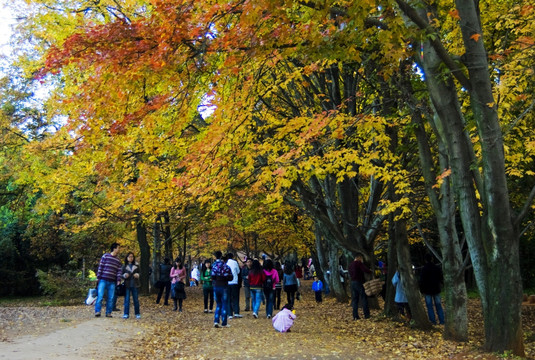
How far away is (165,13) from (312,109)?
26.8ft

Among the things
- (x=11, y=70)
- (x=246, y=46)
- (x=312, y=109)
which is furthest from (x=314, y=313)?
(x=11, y=70)

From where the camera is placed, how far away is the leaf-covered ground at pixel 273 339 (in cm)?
831

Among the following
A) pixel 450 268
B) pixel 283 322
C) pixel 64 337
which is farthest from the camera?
pixel 283 322

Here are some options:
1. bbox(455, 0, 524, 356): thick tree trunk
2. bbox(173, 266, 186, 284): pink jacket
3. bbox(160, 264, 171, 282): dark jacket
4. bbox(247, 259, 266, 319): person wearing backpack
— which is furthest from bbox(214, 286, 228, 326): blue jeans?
bbox(455, 0, 524, 356): thick tree trunk

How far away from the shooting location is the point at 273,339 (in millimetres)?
9992

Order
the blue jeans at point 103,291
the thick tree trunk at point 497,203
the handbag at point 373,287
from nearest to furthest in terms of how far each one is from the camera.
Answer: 1. the thick tree trunk at point 497,203
2. the blue jeans at point 103,291
3. the handbag at point 373,287

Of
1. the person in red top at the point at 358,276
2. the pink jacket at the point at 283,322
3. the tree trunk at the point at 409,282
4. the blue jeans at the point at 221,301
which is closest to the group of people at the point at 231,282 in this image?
the blue jeans at the point at 221,301

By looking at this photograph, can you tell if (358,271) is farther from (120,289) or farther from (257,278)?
(120,289)

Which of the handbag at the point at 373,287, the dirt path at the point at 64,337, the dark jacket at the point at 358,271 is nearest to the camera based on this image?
the dirt path at the point at 64,337

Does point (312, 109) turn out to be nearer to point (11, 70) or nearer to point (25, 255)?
point (11, 70)

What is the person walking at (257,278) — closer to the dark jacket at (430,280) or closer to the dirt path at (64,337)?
the dirt path at (64,337)

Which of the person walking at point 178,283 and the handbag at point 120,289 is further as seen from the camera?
the person walking at point 178,283

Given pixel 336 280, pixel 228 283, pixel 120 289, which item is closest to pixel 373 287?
pixel 228 283

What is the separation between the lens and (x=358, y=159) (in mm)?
11062
